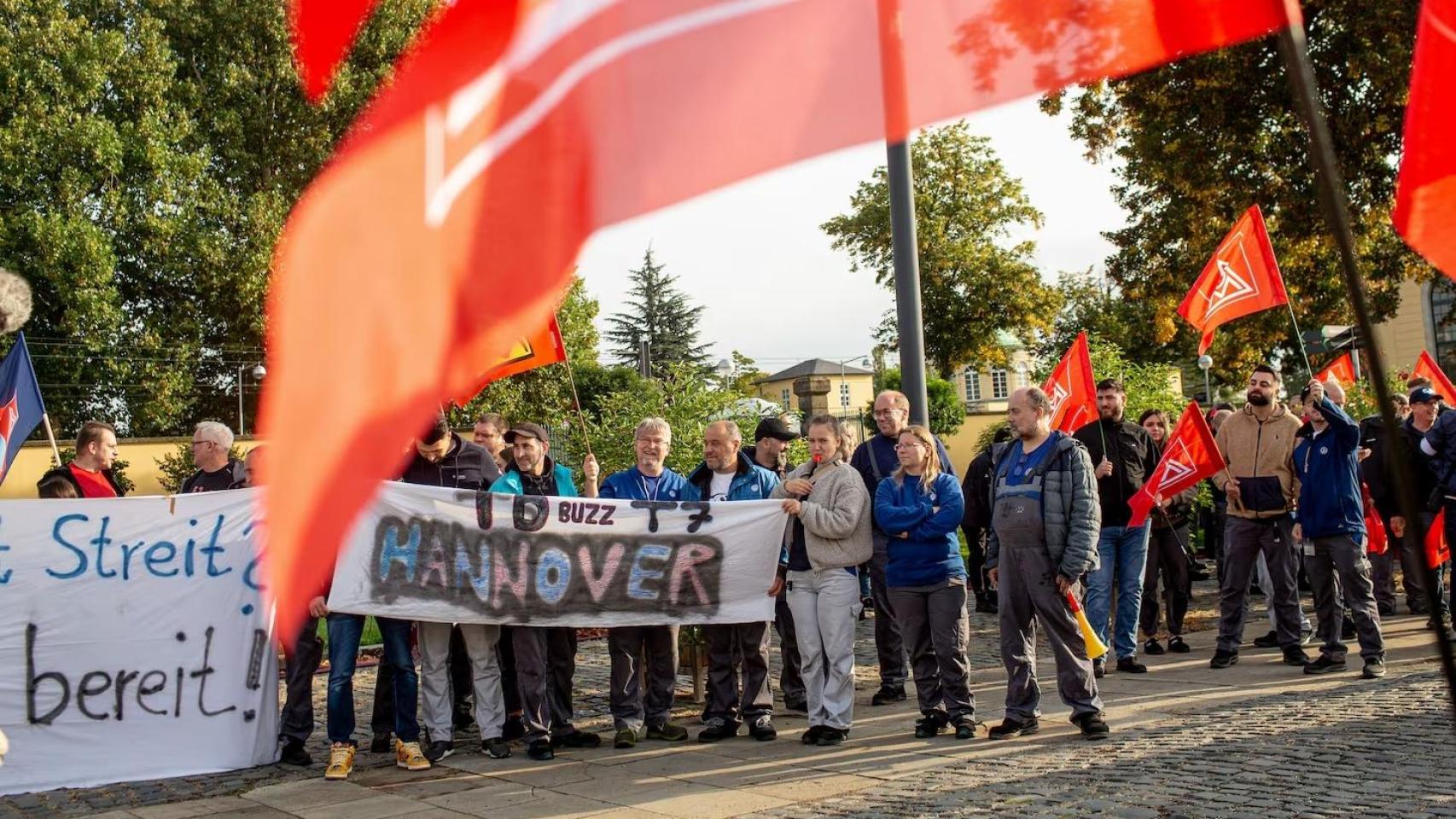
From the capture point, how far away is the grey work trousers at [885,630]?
8914mm

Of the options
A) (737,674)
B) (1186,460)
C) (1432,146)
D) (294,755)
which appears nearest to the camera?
Answer: (1432,146)

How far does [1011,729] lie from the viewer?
7484mm

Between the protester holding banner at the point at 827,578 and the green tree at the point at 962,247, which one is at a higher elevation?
the green tree at the point at 962,247

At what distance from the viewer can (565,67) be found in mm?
2217

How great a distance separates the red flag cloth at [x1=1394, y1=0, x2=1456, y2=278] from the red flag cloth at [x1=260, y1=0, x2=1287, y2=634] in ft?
2.80

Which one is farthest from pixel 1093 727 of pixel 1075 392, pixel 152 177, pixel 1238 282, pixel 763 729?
pixel 152 177

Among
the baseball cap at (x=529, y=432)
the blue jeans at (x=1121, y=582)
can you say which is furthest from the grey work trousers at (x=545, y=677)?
the blue jeans at (x=1121, y=582)

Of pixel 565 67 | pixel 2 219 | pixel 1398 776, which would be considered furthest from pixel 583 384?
pixel 565 67

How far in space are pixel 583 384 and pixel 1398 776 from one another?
45.7 meters

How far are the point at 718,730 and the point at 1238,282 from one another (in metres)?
5.83

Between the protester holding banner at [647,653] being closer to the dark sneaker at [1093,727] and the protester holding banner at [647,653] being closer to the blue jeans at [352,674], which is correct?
the blue jeans at [352,674]

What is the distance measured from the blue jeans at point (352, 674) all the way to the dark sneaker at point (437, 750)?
17 cm

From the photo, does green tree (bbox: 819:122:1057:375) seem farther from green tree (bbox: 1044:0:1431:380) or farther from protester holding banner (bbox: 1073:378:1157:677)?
protester holding banner (bbox: 1073:378:1157:677)

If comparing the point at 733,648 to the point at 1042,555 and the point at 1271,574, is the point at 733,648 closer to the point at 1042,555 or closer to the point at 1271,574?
the point at 1042,555
